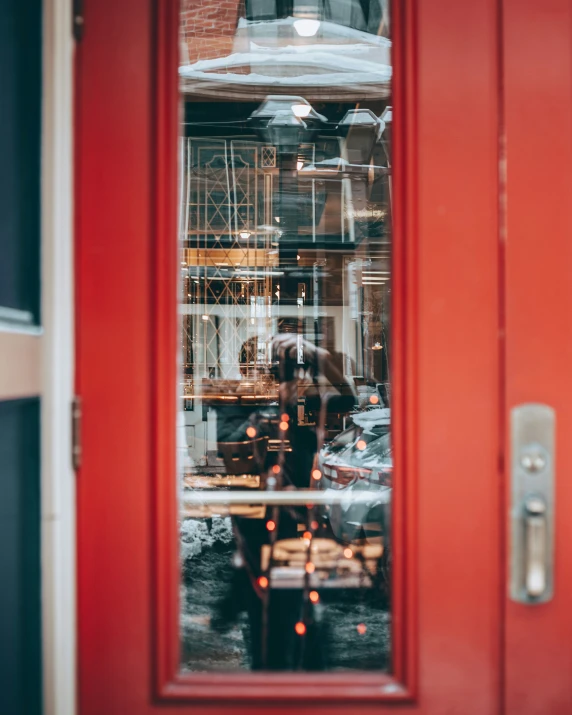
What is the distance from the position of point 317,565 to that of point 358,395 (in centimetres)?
283

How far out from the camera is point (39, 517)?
3.11ft

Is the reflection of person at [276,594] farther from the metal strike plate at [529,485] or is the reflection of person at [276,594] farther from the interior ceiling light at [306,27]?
the interior ceiling light at [306,27]

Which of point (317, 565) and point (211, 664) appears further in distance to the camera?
point (317, 565)

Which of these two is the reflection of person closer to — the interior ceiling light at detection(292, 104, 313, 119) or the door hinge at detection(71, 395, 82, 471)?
the door hinge at detection(71, 395, 82, 471)

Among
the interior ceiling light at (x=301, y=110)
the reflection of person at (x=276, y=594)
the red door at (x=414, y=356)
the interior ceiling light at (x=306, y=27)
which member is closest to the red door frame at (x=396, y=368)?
the red door at (x=414, y=356)

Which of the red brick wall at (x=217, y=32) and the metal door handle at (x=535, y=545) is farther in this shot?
the red brick wall at (x=217, y=32)

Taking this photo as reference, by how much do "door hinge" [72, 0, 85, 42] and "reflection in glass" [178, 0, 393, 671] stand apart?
0.59ft

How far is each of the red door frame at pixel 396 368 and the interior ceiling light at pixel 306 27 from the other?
2341 millimetres

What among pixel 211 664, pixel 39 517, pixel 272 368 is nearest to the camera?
pixel 39 517

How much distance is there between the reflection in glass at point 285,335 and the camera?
1.24m

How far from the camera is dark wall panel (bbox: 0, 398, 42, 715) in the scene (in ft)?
2.98

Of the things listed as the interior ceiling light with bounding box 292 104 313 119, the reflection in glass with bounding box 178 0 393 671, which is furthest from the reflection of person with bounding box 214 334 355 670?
the interior ceiling light with bounding box 292 104 313 119

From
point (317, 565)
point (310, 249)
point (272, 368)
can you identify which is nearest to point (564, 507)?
point (317, 565)

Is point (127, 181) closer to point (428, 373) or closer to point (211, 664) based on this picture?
point (428, 373)
